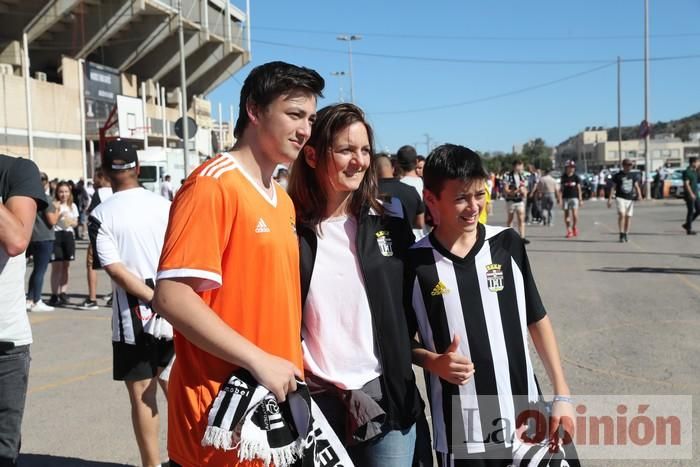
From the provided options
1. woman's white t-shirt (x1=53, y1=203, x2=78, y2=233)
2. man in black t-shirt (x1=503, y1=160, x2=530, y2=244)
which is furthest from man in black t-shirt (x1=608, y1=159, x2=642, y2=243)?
woman's white t-shirt (x1=53, y1=203, x2=78, y2=233)

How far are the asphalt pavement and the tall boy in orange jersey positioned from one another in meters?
2.77

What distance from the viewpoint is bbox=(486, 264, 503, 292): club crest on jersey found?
8.15 feet

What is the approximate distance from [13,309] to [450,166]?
6.63ft

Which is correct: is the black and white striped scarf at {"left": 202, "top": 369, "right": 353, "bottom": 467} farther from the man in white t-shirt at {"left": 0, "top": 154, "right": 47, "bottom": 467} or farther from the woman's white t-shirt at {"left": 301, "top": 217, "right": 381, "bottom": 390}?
the man in white t-shirt at {"left": 0, "top": 154, "right": 47, "bottom": 467}

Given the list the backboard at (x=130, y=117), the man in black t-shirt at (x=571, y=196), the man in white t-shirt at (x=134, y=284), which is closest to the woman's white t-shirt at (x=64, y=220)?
the man in white t-shirt at (x=134, y=284)

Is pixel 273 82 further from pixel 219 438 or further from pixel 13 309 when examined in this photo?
pixel 13 309

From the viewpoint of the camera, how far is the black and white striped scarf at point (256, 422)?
189cm

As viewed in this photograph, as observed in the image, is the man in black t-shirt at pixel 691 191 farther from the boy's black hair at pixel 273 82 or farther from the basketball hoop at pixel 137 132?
the basketball hoop at pixel 137 132

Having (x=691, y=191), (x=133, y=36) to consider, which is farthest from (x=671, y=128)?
(x=691, y=191)

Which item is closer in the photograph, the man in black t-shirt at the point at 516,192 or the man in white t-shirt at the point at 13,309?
the man in white t-shirt at the point at 13,309

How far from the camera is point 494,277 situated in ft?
8.18

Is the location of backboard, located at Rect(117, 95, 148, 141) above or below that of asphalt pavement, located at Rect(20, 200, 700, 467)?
above

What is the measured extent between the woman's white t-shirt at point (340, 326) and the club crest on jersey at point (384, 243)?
12cm

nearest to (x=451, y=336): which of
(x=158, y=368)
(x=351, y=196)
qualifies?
(x=351, y=196)
